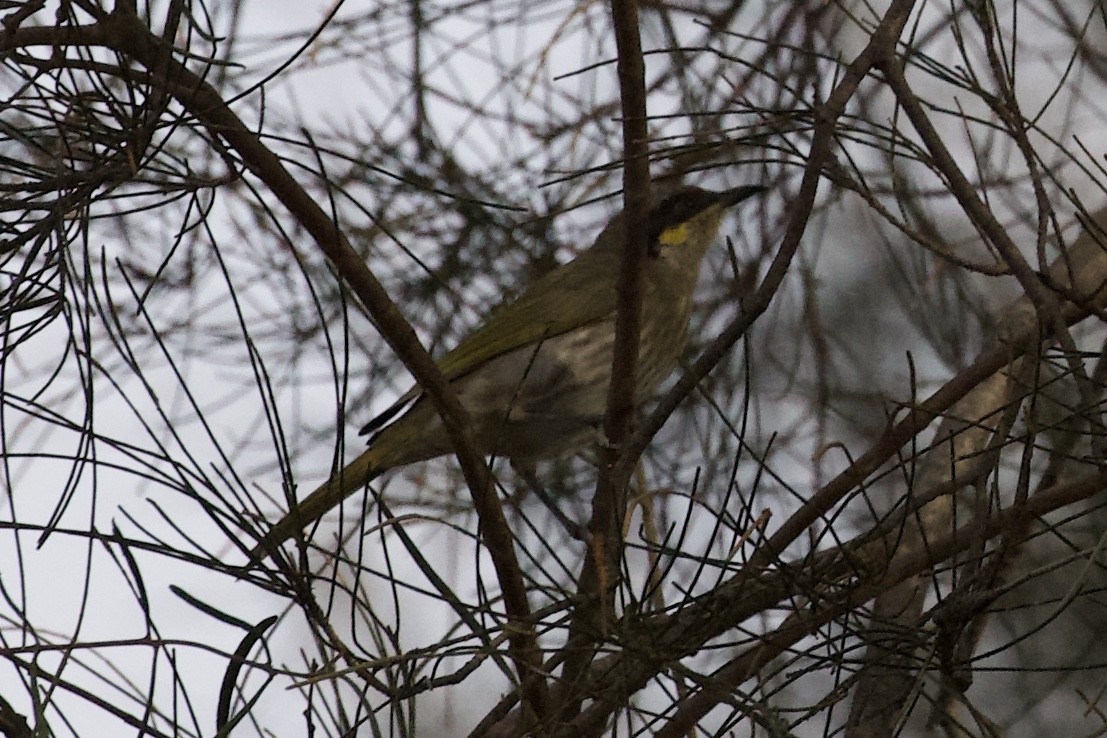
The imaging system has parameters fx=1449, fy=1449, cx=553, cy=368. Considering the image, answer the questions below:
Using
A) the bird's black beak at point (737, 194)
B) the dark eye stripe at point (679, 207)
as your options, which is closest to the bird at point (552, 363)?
the bird's black beak at point (737, 194)

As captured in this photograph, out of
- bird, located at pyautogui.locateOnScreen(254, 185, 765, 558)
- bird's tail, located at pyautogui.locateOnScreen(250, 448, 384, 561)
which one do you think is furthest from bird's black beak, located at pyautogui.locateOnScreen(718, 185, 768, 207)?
bird's tail, located at pyautogui.locateOnScreen(250, 448, 384, 561)

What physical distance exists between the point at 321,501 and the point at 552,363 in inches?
47.3

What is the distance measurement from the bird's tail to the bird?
0.03m

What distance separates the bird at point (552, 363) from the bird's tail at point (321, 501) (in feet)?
0.11

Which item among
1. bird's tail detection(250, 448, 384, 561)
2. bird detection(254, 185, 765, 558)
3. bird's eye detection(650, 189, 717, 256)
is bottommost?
bird's tail detection(250, 448, 384, 561)

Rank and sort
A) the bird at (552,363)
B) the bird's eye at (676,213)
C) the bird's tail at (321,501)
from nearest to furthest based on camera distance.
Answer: the bird's tail at (321,501) → the bird at (552,363) → the bird's eye at (676,213)

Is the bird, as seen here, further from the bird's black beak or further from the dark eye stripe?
Result: the dark eye stripe

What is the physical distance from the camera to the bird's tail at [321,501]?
261 centimetres

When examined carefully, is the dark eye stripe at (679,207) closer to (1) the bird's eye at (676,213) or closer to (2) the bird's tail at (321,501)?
(1) the bird's eye at (676,213)

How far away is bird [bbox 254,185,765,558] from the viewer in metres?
4.32

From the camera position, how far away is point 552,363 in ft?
15.4

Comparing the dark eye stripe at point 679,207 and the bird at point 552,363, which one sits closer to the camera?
the bird at point 552,363

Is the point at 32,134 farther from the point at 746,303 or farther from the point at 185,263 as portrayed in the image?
the point at 185,263

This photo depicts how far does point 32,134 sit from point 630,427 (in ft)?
4.92
